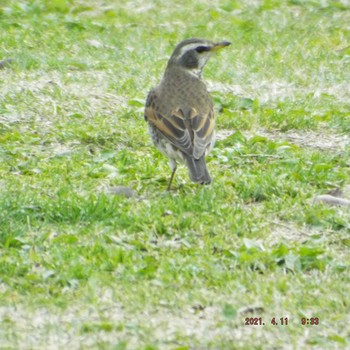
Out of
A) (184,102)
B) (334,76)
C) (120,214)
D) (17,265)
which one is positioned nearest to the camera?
(17,265)

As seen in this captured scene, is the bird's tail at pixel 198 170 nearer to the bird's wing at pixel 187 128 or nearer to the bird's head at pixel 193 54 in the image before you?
the bird's wing at pixel 187 128

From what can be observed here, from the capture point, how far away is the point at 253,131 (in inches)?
455

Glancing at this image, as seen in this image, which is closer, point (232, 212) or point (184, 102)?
point (232, 212)

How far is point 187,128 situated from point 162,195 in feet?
2.19

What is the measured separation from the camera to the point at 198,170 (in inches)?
368

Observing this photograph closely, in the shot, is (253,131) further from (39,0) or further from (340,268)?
(39,0)

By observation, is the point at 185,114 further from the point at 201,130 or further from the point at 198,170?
the point at 198,170

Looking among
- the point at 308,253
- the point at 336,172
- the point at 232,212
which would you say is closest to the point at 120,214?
the point at 232,212

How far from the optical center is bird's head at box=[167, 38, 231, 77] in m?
10.8

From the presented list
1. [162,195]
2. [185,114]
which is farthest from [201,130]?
[162,195]

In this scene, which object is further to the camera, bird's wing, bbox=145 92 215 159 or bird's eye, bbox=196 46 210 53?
bird's eye, bbox=196 46 210 53

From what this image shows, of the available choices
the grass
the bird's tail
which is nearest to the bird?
the bird's tail

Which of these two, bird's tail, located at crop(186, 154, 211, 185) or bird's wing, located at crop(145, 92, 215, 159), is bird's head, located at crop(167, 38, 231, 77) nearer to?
bird's wing, located at crop(145, 92, 215, 159)

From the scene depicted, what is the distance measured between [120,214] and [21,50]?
5663 millimetres
